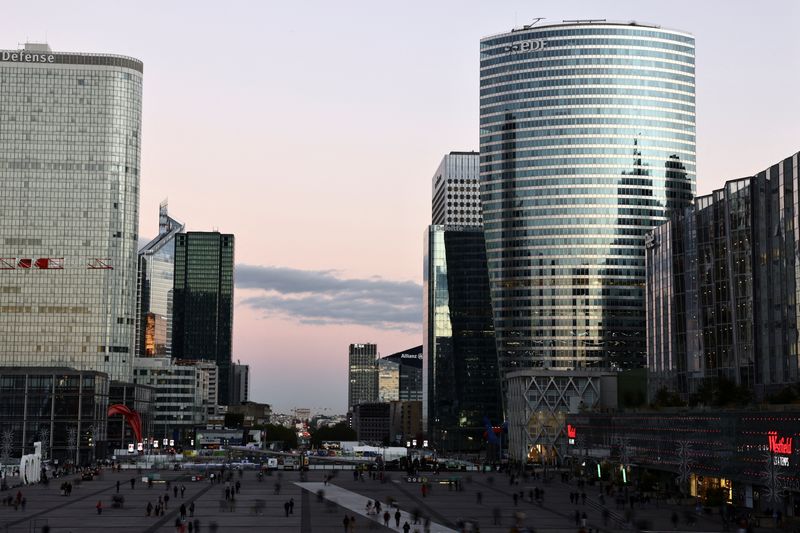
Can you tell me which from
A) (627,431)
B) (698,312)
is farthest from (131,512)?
(698,312)

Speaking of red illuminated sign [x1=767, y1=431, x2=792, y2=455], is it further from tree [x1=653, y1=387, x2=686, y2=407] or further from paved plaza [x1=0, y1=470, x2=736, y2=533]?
tree [x1=653, y1=387, x2=686, y2=407]

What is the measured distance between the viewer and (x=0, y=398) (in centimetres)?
19925

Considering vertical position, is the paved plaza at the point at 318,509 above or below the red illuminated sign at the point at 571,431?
below

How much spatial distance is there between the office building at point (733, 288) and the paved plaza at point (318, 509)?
103 feet

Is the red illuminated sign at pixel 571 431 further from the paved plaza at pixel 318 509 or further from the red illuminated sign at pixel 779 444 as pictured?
the red illuminated sign at pixel 779 444

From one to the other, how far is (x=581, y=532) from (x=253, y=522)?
2832cm

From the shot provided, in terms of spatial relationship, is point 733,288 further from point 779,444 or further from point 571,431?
point 779,444

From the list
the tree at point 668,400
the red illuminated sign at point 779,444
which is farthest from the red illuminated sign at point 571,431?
the red illuminated sign at point 779,444

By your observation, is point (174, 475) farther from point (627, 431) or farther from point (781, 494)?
point (781, 494)

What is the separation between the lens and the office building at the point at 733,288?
420 feet

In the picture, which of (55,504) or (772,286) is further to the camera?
(772,286)

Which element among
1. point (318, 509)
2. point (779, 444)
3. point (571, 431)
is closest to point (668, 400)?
point (571, 431)

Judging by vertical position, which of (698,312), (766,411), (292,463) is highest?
(698,312)

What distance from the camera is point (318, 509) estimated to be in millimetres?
92562
